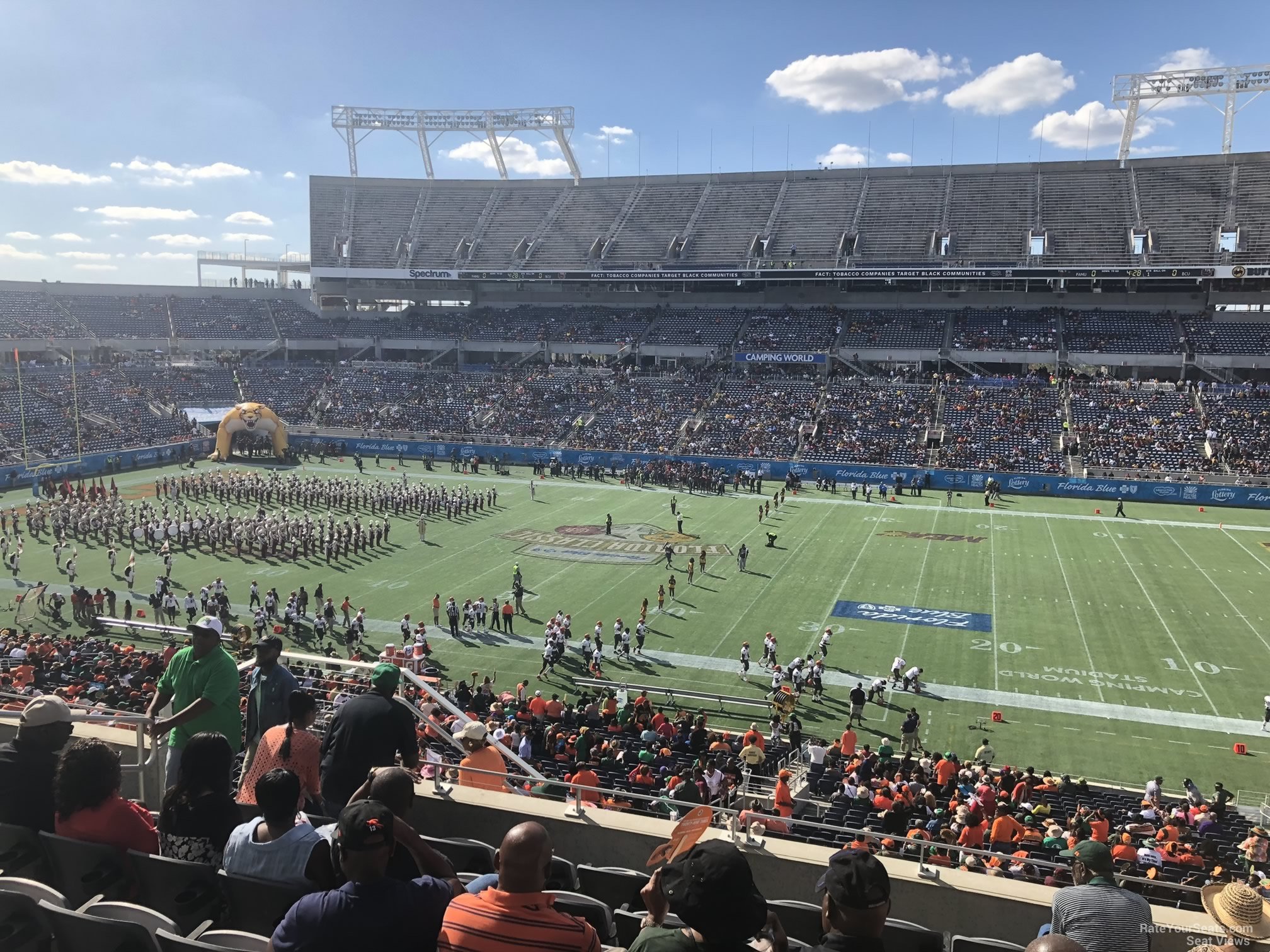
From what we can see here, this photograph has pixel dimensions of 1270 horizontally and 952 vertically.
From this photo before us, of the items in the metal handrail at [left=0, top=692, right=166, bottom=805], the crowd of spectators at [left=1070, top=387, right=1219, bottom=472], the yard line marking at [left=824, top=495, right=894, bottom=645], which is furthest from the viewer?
the crowd of spectators at [left=1070, top=387, right=1219, bottom=472]

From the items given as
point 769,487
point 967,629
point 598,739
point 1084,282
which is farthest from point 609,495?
point 1084,282

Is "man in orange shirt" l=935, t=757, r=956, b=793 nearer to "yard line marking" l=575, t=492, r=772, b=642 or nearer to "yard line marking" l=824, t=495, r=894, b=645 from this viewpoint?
"yard line marking" l=575, t=492, r=772, b=642

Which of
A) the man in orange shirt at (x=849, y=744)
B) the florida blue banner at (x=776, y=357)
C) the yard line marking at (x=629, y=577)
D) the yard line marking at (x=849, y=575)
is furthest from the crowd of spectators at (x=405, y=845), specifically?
the florida blue banner at (x=776, y=357)

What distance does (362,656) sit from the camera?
21.6 meters

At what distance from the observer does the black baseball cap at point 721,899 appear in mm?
3111

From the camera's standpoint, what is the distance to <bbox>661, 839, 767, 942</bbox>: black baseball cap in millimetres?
3111

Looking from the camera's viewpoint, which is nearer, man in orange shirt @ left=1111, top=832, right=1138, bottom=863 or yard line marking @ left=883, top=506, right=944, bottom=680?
man in orange shirt @ left=1111, top=832, right=1138, bottom=863

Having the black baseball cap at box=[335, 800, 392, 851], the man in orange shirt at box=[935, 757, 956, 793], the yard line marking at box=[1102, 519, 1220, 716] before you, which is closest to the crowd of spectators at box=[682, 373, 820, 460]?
the yard line marking at box=[1102, 519, 1220, 716]

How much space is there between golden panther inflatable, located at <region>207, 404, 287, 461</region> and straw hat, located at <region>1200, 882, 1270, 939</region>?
53396 millimetres

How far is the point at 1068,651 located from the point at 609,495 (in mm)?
24785

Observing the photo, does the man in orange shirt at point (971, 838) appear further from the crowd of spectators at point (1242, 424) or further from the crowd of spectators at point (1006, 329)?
the crowd of spectators at point (1006, 329)

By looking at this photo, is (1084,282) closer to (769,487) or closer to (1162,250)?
(1162,250)

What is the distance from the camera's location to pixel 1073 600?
2714cm

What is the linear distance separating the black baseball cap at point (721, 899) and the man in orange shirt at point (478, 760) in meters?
3.74
